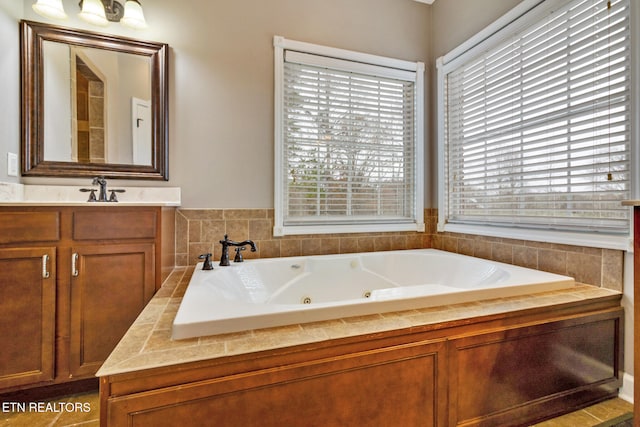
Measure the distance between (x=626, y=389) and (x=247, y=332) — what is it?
1.88 m

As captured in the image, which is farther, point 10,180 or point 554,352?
point 10,180

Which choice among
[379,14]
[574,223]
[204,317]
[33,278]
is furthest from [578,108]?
[33,278]

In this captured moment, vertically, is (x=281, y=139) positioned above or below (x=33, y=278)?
above

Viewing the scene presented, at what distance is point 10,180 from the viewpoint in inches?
68.9

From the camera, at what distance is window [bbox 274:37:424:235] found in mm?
2369

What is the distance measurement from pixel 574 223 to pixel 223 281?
6.60 ft

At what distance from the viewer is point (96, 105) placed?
1.98m

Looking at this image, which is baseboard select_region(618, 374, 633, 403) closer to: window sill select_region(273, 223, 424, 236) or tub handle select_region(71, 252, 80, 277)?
window sill select_region(273, 223, 424, 236)

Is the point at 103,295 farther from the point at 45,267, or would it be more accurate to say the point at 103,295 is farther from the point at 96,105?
the point at 96,105

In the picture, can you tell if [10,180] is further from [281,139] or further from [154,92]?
[281,139]

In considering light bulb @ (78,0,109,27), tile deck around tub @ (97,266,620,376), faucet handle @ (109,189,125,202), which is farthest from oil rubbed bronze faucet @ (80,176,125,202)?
light bulb @ (78,0,109,27)

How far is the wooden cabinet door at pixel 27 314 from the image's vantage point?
4.80ft

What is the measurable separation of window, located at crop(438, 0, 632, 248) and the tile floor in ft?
2.57
